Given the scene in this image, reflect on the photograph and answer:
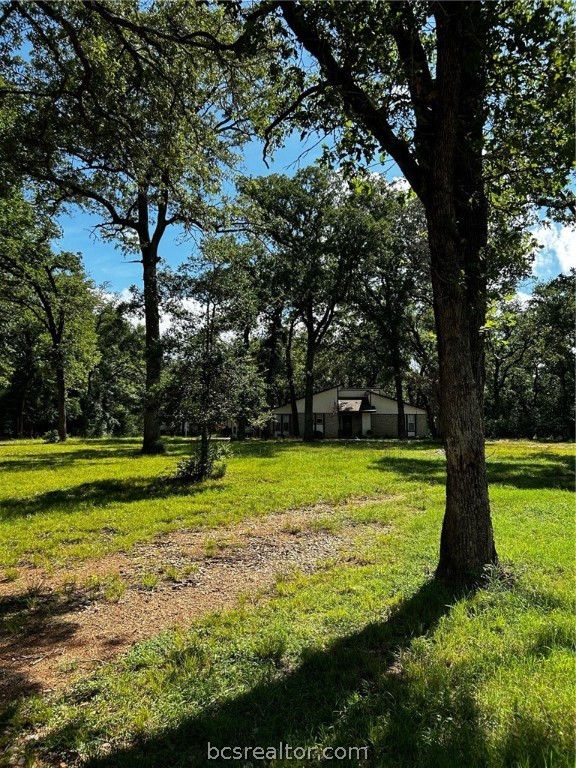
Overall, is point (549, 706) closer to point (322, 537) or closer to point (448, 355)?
point (448, 355)

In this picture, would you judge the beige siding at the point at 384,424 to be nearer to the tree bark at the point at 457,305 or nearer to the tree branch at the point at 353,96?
the tree bark at the point at 457,305

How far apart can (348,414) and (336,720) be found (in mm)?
40602

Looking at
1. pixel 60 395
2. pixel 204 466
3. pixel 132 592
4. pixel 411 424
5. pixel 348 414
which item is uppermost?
pixel 60 395

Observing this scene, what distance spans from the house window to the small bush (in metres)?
35.8

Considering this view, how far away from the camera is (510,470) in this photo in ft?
44.1

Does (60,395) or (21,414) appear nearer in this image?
(60,395)

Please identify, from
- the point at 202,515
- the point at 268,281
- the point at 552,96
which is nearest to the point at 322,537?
the point at 202,515

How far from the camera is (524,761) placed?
2057 mm

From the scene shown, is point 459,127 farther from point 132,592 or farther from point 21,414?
point 21,414

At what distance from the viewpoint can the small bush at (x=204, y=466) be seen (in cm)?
1073

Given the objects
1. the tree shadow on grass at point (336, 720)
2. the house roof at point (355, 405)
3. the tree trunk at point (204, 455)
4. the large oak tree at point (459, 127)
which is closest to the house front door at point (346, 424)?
the house roof at point (355, 405)

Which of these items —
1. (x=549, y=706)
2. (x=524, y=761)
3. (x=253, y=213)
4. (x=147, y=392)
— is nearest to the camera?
(x=524, y=761)

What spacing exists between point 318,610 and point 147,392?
746cm

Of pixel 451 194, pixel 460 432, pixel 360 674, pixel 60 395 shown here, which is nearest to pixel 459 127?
pixel 451 194
